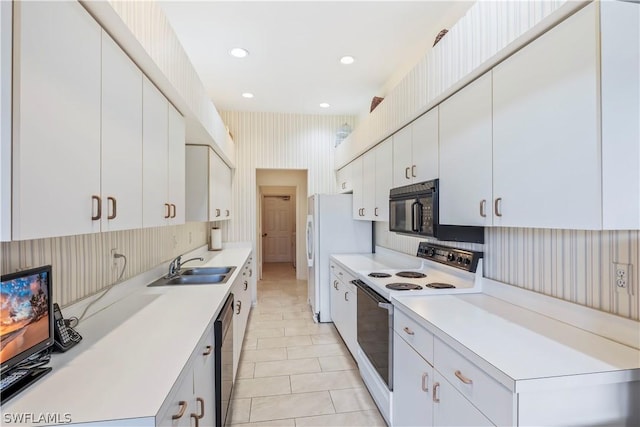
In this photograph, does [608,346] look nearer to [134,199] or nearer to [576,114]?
[576,114]

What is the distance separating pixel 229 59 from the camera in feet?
10.4

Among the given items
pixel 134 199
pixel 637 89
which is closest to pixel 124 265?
pixel 134 199

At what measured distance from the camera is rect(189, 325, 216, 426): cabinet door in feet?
4.43

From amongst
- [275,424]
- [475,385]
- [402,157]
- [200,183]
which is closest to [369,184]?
[402,157]

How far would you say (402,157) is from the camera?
8.71 ft

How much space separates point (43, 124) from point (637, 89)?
6.24ft

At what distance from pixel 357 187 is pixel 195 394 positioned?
119 inches

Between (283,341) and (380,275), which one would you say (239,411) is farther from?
(380,275)

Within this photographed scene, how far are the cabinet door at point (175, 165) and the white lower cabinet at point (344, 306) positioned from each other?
169cm

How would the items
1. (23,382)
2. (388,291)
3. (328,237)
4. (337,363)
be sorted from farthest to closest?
(328,237)
(337,363)
(388,291)
(23,382)

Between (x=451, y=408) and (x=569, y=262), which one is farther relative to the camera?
(x=569, y=262)

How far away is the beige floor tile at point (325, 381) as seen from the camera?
2.54 metres

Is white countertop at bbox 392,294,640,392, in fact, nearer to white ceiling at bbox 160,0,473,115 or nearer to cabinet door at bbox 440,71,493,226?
cabinet door at bbox 440,71,493,226

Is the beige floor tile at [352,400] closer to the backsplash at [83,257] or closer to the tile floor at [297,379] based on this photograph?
the tile floor at [297,379]
